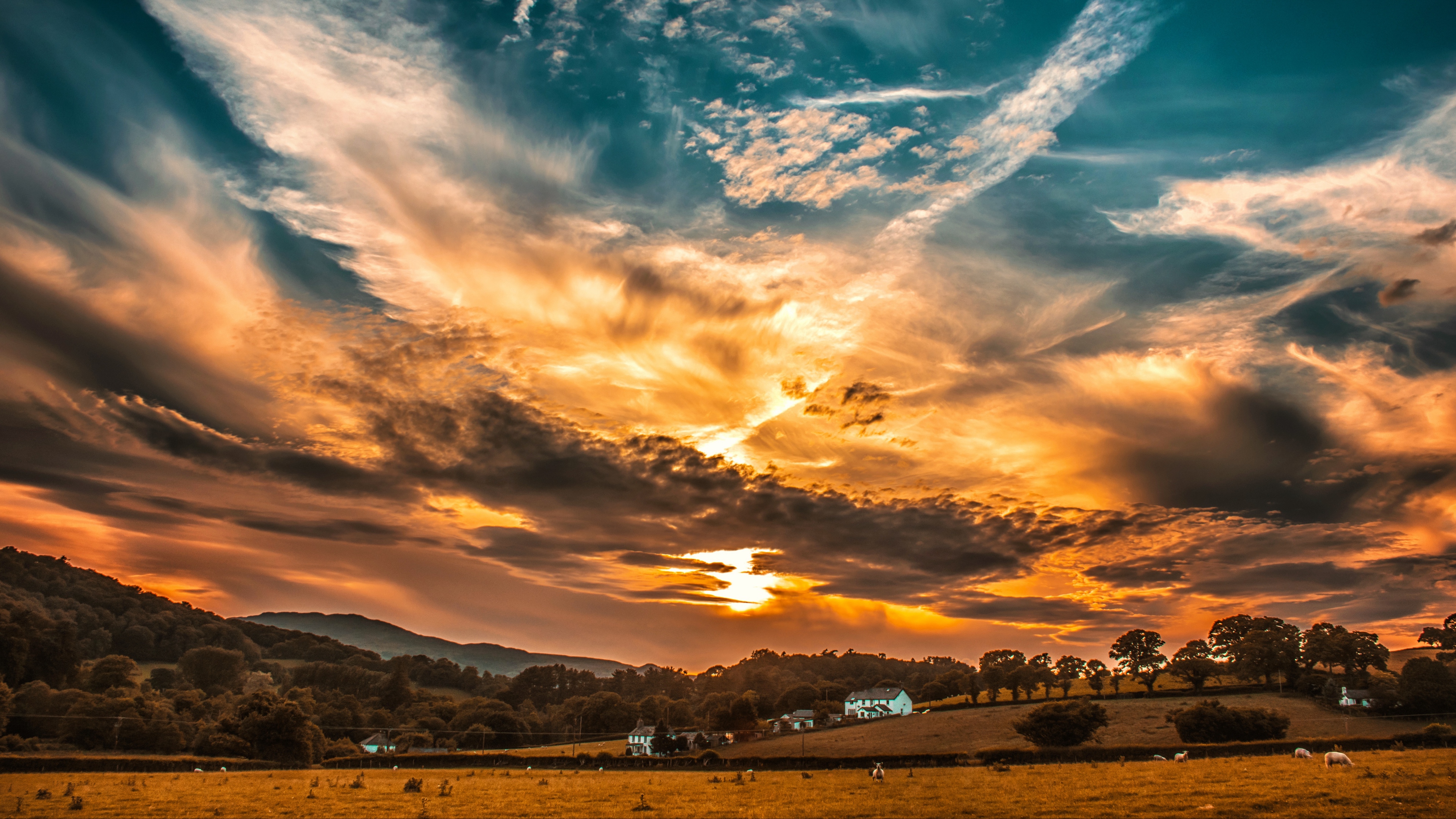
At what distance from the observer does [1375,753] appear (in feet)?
156

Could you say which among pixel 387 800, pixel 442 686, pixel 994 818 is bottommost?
pixel 442 686

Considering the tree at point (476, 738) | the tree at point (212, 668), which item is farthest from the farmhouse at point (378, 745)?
the tree at point (212, 668)

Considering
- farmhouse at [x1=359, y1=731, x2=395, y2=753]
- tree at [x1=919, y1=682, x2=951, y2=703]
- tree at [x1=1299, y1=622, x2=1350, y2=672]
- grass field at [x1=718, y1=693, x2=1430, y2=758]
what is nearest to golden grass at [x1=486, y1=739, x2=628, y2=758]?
farmhouse at [x1=359, y1=731, x2=395, y2=753]

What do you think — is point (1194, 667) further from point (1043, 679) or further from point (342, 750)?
point (342, 750)

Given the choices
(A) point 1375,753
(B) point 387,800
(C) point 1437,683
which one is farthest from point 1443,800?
(C) point 1437,683

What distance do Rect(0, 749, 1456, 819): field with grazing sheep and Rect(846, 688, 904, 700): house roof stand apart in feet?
352

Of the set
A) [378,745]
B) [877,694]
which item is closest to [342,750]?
[378,745]

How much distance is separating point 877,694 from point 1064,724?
83.0 metres

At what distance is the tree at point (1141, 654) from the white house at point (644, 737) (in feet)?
270

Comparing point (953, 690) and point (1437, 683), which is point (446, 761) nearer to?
point (953, 690)

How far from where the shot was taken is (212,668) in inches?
5768

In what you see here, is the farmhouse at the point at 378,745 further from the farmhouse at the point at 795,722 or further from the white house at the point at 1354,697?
the white house at the point at 1354,697

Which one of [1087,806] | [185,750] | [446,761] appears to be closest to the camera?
[1087,806]

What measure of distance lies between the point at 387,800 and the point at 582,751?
288 feet
